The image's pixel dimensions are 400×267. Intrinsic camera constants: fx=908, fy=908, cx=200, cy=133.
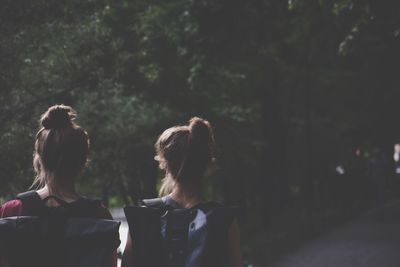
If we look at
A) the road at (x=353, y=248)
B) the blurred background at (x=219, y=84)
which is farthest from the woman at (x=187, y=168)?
the road at (x=353, y=248)

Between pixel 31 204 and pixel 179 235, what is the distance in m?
0.76

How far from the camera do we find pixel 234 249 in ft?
14.8

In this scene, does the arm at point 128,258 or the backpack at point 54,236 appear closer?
the backpack at point 54,236

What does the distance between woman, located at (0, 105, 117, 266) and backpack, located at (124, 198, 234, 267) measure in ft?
0.62

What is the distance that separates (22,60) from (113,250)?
7.32 metres

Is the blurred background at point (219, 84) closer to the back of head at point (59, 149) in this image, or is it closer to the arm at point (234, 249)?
the arm at point (234, 249)

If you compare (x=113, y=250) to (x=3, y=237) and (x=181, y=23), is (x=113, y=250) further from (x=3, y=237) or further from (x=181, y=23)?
(x=181, y=23)

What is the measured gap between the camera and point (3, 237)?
428 centimetres

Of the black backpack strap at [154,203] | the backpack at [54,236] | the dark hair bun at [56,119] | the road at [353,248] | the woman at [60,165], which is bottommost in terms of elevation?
the road at [353,248]

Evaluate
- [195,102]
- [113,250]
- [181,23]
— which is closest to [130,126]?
[181,23]

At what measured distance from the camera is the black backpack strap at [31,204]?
4301 mm

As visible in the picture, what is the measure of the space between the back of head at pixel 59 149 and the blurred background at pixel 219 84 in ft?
4.04

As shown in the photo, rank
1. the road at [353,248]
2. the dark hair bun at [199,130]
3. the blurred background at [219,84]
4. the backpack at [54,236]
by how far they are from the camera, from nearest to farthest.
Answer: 1. the backpack at [54,236]
2. the dark hair bun at [199,130]
3. the blurred background at [219,84]
4. the road at [353,248]

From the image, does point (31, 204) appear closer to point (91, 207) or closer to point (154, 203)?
point (91, 207)
